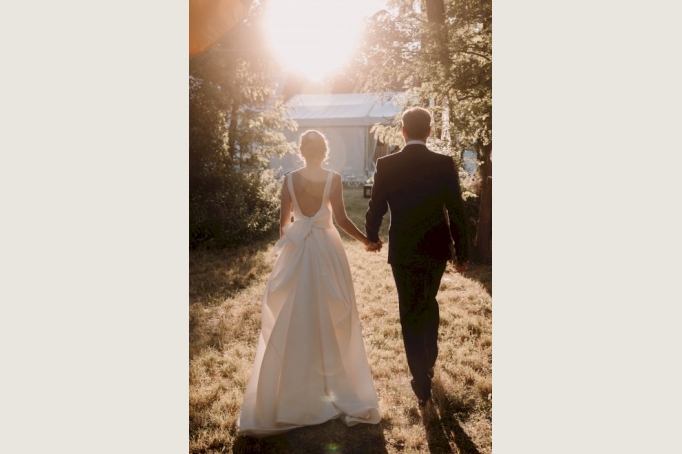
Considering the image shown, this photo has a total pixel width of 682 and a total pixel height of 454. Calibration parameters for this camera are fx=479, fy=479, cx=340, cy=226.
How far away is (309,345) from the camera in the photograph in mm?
3195

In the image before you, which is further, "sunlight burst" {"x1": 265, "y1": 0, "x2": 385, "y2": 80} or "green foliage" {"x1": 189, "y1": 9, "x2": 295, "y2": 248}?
"green foliage" {"x1": 189, "y1": 9, "x2": 295, "y2": 248}

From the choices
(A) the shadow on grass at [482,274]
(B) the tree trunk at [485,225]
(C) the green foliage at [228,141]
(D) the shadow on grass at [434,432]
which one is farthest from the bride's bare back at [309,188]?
(C) the green foliage at [228,141]

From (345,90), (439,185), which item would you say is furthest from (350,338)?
(345,90)

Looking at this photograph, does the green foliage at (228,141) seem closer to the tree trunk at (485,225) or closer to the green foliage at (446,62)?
the green foliage at (446,62)

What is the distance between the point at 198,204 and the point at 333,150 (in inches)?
526

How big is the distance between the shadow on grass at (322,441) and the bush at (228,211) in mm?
5577

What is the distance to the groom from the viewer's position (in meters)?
3.33

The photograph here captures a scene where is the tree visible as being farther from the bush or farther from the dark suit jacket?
the bush

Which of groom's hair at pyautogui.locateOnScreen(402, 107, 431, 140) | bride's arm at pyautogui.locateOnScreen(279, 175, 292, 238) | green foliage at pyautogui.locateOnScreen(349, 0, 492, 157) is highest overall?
green foliage at pyautogui.locateOnScreen(349, 0, 492, 157)

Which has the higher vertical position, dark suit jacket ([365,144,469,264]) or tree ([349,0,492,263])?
tree ([349,0,492,263])

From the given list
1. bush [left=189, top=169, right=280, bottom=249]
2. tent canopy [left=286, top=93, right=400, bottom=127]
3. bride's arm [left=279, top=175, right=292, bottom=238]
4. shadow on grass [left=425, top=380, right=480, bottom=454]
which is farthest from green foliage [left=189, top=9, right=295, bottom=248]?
tent canopy [left=286, top=93, right=400, bottom=127]

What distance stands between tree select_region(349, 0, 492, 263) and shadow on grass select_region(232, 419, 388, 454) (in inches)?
132
